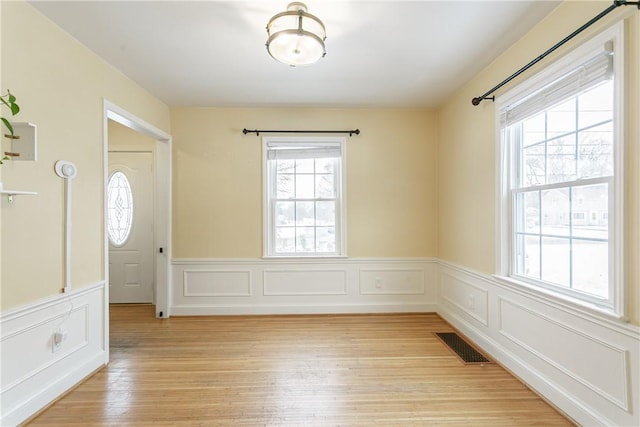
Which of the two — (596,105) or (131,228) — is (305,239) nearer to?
(131,228)

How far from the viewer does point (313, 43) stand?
73.6 inches

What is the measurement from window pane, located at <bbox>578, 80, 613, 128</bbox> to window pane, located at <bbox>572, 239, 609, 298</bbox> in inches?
28.8

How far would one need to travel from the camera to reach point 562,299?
A: 1881 millimetres

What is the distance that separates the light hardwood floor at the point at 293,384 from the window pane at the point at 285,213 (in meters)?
1.30

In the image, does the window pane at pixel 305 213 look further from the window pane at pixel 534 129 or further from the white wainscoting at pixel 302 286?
the window pane at pixel 534 129

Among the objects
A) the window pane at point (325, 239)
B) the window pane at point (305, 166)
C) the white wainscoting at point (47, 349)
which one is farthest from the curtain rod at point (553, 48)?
the white wainscoting at point (47, 349)

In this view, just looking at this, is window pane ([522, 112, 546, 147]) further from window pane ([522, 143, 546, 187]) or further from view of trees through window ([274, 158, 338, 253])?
view of trees through window ([274, 158, 338, 253])

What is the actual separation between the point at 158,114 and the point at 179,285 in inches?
82.5

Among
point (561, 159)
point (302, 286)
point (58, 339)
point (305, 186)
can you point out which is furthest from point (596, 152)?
point (58, 339)

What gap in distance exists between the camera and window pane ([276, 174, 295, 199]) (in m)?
3.80

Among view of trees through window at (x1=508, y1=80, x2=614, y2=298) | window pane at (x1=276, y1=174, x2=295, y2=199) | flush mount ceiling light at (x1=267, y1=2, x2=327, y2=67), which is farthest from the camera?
window pane at (x1=276, y1=174, x2=295, y2=199)

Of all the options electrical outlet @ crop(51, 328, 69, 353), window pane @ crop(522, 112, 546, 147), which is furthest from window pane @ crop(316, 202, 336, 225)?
electrical outlet @ crop(51, 328, 69, 353)

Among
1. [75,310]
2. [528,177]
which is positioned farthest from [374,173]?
[75,310]

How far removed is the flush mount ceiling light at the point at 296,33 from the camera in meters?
1.80
